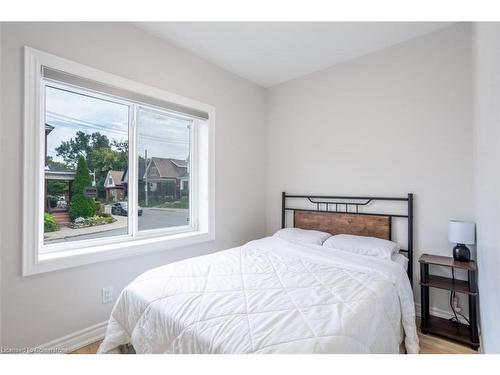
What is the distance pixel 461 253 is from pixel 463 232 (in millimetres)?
196

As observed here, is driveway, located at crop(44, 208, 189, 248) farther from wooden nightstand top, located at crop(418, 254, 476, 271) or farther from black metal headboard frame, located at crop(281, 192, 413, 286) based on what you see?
wooden nightstand top, located at crop(418, 254, 476, 271)

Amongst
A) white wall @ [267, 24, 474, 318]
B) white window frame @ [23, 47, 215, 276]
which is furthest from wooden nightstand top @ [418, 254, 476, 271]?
white window frame @ [23, 47, 215, 276]

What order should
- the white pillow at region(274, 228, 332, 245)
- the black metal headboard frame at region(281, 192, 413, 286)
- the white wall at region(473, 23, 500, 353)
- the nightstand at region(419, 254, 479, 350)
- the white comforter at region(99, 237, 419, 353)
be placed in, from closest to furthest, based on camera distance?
the white wall at region(473, 23, 500, 353), the white comforter at region(99, 237, 419, 353), the nightstand at region(419, 254, 479, 350), the black metal headboard frame at region(281, 192, 413, 286), the white pillow at region(274, 228, 332, 245)

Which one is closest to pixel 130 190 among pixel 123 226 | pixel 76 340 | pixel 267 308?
pixel 123 226

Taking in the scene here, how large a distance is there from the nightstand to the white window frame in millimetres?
2081

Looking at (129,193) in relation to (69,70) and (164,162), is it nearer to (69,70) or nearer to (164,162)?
(164,162)

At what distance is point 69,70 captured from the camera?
5.87 ft

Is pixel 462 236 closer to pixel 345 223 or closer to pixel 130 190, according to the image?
pixel 345 223

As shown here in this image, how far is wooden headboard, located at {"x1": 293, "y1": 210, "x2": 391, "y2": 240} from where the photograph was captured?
2475 millimetres

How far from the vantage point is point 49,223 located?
6.15ft

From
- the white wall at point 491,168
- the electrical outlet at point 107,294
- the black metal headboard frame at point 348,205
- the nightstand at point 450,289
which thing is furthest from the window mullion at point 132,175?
the nightstand at point 450,289

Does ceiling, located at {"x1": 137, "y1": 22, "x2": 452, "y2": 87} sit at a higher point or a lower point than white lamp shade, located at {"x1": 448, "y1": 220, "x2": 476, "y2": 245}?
higher

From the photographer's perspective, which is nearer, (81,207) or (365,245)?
(81,207)
